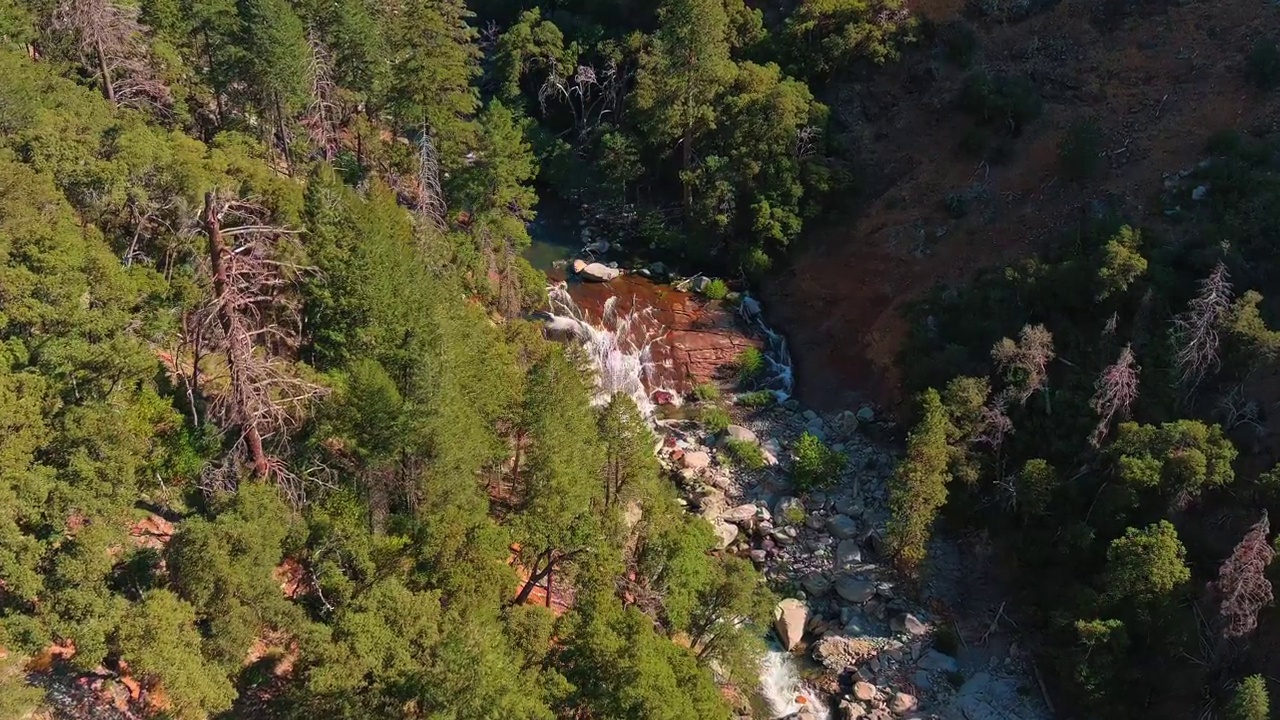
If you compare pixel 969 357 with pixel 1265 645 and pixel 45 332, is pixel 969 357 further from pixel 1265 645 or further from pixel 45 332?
pixel 45 332

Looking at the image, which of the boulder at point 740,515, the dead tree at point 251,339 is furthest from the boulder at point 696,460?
the dead tree at point 251,339

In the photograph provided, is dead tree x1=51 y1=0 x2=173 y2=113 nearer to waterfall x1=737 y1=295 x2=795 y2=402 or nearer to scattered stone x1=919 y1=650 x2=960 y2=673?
waterfall x1=737 y1=295 x2=795 y2=402

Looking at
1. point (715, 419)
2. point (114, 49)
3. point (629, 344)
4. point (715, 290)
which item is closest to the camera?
point (114, 49)

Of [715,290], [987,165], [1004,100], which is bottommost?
[715,290]

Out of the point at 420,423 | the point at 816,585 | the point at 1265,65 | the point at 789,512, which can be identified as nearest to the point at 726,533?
the point at 789,512

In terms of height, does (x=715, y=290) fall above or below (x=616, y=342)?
above

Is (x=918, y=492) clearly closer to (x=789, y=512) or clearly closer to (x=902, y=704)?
(x=789, y=512)

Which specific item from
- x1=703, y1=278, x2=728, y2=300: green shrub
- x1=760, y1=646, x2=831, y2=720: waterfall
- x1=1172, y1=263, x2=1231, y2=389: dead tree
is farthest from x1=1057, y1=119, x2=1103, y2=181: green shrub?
x1=760, y1=646, x2=831, y2=720: waterfall

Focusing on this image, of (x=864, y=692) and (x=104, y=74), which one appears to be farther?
(x=104, y=74)
